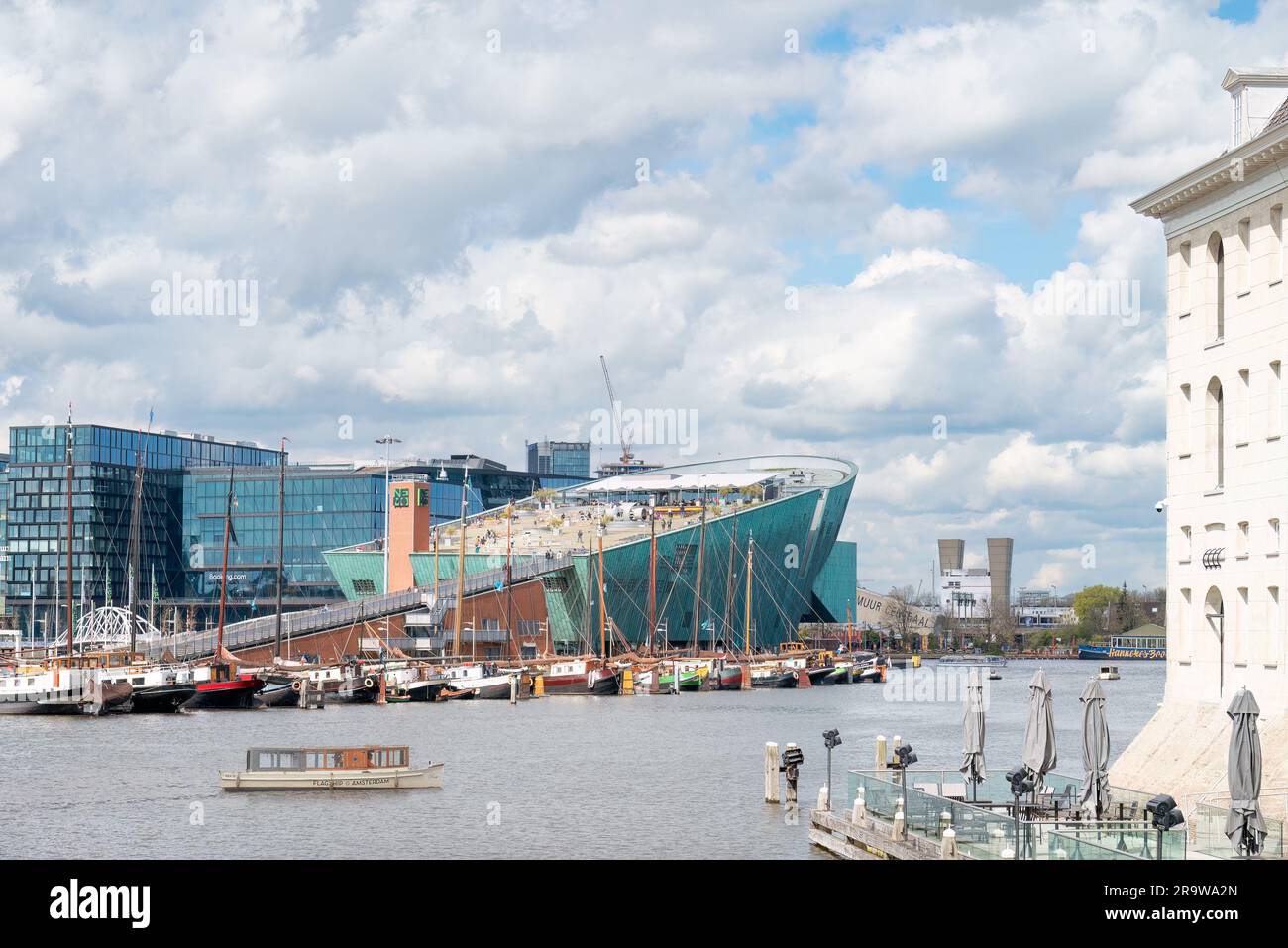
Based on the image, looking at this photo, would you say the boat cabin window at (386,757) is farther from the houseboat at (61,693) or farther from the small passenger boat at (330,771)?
the houseboat at (61,693)

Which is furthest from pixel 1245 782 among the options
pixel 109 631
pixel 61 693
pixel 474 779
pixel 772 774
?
pixel 109 631

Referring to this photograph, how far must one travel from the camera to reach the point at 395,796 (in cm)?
5400

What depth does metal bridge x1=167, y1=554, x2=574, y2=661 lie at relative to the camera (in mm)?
134125

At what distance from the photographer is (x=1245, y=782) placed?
2591 cm

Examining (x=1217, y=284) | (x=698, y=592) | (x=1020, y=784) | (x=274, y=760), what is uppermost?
(x=1217, y=284)

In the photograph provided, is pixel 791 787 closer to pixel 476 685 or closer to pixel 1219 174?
pixel 1219 174

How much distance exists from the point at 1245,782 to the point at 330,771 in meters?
35.9

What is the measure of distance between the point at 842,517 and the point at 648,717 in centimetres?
9546

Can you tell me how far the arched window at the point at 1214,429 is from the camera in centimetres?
3597

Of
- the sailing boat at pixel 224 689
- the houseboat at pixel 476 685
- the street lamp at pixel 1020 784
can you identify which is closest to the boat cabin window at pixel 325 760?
the street lamp at pixel 1020 784

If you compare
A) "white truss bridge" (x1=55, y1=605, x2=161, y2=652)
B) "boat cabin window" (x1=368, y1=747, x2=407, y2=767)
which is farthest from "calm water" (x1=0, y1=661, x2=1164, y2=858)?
"white truss bridge" (x1=55, y1=605, x2=161, y2=652)

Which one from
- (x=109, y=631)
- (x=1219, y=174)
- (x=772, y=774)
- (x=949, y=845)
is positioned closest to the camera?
(x=949, y=845)
